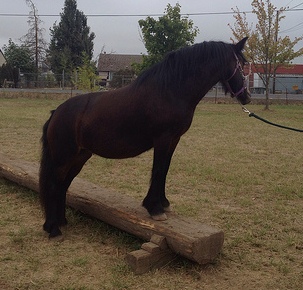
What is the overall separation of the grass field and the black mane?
1656 millimetres

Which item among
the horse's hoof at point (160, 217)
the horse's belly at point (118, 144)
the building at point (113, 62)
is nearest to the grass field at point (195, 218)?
the horse's hoof at point (160, 217)

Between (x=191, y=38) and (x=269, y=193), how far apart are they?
21.5 meters

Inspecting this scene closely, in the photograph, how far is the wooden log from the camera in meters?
3.18

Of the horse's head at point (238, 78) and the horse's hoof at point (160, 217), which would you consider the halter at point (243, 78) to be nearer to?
the horse's head at point (238, 78)

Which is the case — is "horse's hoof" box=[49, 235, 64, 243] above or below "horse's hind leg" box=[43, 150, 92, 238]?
below

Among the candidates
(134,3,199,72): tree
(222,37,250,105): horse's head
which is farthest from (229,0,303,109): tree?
(222,37,250,105): horse's head

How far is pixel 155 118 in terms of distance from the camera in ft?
10.9

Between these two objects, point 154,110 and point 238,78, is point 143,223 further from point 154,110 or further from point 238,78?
point 238,78

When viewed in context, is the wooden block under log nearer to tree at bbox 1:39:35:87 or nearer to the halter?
the halter

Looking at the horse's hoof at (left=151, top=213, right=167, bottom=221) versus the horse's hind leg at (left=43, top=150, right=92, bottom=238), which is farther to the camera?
the horse's hind leg at (left=43, top=150, right=92, bottom=238)

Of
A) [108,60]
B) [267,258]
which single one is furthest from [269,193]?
[108,60]

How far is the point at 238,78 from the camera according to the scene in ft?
11.6

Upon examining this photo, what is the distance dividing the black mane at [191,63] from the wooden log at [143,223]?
4.17ft

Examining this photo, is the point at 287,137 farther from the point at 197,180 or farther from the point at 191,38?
the point at 191,38
